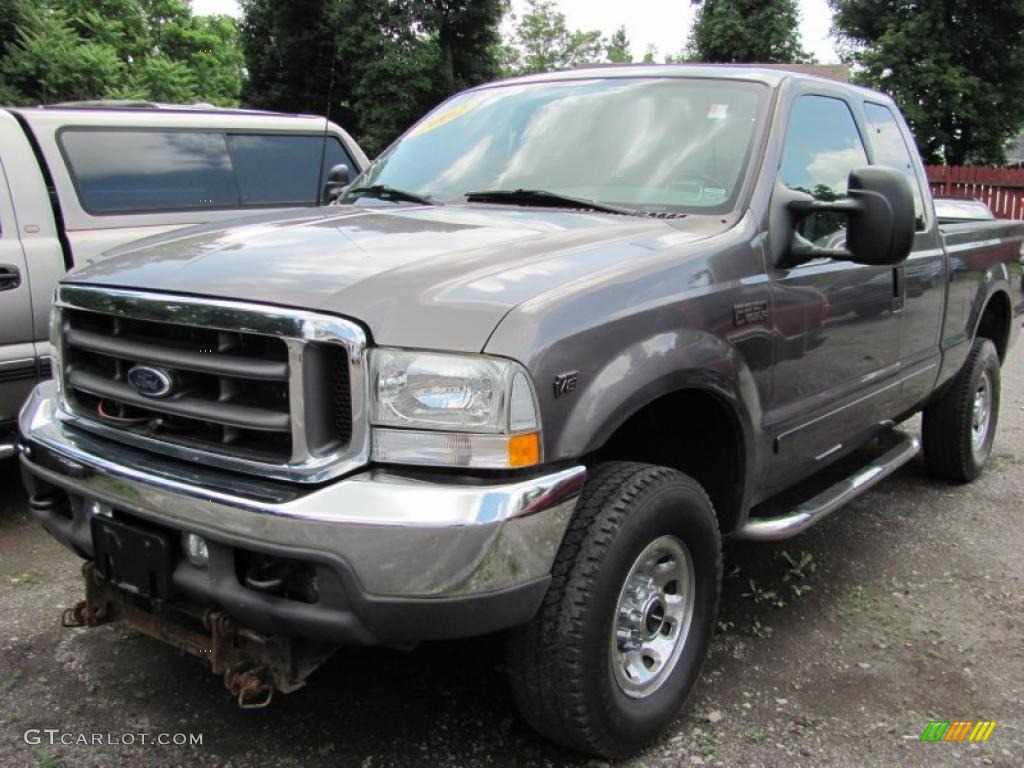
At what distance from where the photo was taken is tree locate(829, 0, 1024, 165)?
1076 inches

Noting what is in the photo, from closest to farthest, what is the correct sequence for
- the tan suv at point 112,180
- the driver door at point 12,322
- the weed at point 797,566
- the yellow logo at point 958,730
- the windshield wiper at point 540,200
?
the yellow logo at point 958,730 → the windshield wiper at point 540,200 → the weed at point 797,566 → the driver door at point 12,322 → the tan suv at point 112,180

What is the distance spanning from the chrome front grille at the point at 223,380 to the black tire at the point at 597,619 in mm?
620

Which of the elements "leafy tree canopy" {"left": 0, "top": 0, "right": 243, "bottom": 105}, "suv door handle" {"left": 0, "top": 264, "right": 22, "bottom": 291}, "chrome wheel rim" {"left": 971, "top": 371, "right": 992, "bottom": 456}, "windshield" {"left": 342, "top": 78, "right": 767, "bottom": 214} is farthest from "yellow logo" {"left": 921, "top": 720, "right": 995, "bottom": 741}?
"leafy tree canopy" {"left": 0, "top": 0, "right": 243, "bottom": 105}

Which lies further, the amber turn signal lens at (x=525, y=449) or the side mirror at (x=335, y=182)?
the side mirror at (x=335, y=182)

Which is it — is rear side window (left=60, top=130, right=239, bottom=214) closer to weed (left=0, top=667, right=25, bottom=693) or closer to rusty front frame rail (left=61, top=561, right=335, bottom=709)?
weed (left=0, top=667, right=25, bottom=693)

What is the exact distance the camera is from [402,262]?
7.79 feet

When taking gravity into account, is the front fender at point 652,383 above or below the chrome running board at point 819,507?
above

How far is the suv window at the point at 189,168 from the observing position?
5117 mm

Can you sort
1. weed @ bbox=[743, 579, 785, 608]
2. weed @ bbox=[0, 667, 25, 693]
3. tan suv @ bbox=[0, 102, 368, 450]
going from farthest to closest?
1. tan suv @ bbox=[0, 102, 368, 450]
2. weed @ bbox=[743, 579, 785, 608]
3. weed @ bbox=[0, 667, 25, 693]

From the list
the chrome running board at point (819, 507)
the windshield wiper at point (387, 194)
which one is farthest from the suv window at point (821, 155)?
the windshield wiper at point (387, 194)

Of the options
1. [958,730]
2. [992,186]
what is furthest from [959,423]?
[992,186]

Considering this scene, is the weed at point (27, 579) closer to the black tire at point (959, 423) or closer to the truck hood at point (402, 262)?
the truck hood at point (402, 262)

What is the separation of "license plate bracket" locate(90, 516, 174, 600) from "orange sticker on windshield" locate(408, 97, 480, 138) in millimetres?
2253

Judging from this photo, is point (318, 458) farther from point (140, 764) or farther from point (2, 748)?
point (2, 748)
